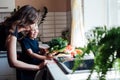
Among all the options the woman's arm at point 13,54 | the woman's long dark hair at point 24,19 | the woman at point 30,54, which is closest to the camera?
the woman's arm at point 13,54

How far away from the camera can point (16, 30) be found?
1.91 meters

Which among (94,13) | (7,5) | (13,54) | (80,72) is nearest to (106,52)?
(80,72)

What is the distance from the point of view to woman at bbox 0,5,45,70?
1851 millimetres

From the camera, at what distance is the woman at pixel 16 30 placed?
1.85 meters

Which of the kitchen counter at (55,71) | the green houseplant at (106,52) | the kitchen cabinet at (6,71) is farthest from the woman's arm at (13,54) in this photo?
the kitchen cabinet at (6,71)

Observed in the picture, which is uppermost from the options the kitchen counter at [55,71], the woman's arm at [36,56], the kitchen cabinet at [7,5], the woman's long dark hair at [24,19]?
the kitchen cabinet at [7,5]

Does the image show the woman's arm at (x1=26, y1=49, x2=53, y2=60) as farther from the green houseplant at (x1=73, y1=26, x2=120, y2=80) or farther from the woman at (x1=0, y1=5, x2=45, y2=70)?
the green houseplant at (x1=73, y1=26, x2=120, y2=80)

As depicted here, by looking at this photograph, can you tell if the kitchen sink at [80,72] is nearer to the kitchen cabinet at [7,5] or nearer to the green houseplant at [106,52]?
the green houseplant at [106,52]

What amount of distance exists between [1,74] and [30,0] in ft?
4.10

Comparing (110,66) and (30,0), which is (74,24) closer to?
(30,0)

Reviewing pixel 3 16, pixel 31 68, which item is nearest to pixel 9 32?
pixel 31 68

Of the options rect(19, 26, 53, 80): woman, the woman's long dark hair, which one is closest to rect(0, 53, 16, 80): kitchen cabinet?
rect(19, 26, 53, 80): woman

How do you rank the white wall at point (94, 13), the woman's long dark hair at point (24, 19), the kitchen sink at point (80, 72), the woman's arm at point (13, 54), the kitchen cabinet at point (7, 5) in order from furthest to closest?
the kitchen cabinet at point (7, 5) → the white wall at point (94, 13) → the woman's long dark hair at point (24, 19) → the woman's arm at point (13, 54) → the kitchen sink at point (80, 72)

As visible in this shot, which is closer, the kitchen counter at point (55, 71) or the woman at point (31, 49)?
the kitchen counter at point (55, 71)
